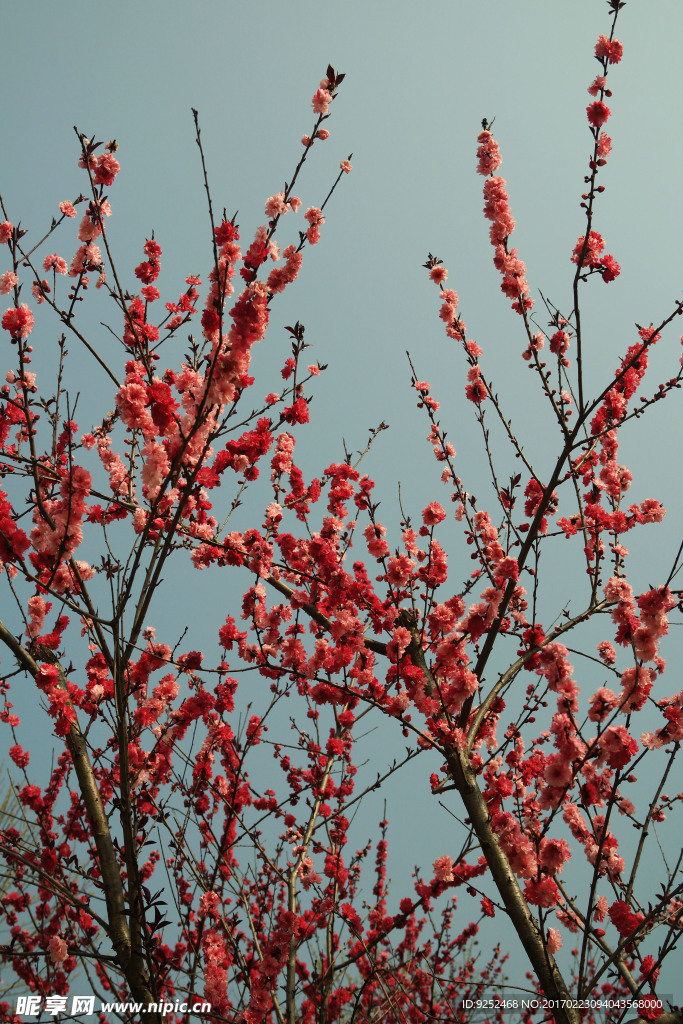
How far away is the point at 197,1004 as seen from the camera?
3.03 metres

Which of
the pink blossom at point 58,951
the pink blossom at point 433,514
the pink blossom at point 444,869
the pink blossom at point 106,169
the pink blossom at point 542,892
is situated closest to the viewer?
the pink blossom at point 542,892

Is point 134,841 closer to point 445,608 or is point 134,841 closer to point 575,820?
point 575,820

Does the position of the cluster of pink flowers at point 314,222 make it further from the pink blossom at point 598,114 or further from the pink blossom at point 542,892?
the pink blossom at point 542,892

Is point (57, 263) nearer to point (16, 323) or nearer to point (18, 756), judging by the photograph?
point (16, 323)

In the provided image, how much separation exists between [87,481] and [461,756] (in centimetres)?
265

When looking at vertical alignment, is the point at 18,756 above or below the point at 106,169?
below

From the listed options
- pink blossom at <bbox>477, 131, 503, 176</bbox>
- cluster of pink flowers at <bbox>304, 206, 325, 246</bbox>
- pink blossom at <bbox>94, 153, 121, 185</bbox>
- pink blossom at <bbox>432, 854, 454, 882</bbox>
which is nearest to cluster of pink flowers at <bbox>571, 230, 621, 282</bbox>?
pink blossom at <bbox>477, 131, 503, 176</bbox>

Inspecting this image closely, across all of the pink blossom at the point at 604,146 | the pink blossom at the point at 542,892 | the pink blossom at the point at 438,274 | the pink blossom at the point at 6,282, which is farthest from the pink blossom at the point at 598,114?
the pink blossom at the point at 542,892

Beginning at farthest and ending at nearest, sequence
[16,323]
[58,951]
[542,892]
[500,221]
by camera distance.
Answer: [500,221]
[16,323]
[58,951]
[542,892]

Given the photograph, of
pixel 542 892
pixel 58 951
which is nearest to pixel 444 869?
pixel 542 892

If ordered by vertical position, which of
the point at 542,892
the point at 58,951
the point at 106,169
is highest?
the point at 106,169

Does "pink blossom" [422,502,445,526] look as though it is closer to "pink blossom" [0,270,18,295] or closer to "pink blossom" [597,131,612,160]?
"pink blossom" [597,131,612,160]

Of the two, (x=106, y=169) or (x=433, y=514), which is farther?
(x=433, y=514)

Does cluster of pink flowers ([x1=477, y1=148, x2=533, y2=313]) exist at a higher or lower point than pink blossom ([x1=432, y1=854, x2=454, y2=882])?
higher
